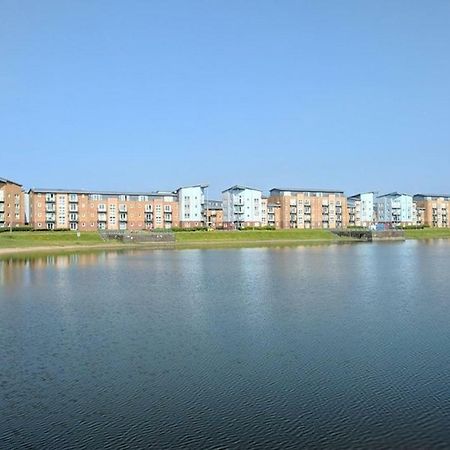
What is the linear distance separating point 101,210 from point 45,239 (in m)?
30.2

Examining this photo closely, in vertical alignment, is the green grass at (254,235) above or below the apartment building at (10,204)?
below

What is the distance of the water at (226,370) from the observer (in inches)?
393

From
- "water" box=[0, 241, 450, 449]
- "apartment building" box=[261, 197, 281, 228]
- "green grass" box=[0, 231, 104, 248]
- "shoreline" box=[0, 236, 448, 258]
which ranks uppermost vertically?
"apartment building" box=[261, 197, 281, 228]

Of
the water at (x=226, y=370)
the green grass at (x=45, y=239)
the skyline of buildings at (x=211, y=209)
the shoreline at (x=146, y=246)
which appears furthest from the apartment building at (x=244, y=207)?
the water at (x=226, y=370)

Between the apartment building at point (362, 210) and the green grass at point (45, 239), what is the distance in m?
76.2

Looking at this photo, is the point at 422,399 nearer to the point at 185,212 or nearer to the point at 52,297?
the point at 52,297

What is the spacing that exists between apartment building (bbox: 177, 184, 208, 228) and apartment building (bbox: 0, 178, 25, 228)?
33.6 metres

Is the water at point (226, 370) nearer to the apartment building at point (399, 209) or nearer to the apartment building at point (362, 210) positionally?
the apartment building at point (362, 210)

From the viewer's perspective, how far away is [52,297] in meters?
27.4

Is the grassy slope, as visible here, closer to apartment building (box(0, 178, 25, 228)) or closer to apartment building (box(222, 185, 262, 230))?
apartment building (box(0, 178, 25, 228))

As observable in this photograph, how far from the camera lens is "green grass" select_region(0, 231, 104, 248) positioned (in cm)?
7619

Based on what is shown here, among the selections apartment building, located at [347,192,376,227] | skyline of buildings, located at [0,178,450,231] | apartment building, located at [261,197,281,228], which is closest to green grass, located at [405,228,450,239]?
skyline of buildings, located at [0,178,450,231]

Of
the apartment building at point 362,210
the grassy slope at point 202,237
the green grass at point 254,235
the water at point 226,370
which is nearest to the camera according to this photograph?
the water at point 226,370

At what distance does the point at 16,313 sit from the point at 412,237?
10461 cm
